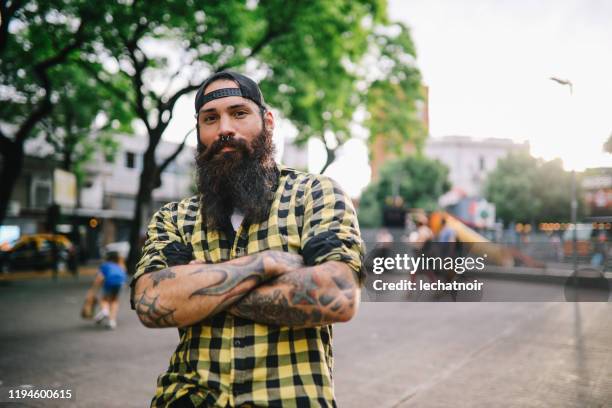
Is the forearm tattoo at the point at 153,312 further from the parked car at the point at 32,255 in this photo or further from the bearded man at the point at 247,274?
the parked car at the point at 32,255

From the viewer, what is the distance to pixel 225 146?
1.92 metres

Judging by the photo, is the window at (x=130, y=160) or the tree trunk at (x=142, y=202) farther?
the window at (x=130, y=160)

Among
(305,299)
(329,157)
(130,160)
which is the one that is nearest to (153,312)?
(305,299)

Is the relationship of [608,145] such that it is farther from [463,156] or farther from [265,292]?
[463,156]

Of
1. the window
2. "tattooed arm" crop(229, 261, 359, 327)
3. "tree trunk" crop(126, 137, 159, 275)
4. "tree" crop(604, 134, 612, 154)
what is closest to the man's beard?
"tattooed arm" crop(229, 261, 359, 327)

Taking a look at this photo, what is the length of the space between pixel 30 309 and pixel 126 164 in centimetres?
2852

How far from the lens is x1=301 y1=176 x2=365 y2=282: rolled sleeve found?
171cm

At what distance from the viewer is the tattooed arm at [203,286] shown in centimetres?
165

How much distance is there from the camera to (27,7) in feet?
34.4

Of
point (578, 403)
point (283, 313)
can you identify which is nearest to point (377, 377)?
point (578, 403)

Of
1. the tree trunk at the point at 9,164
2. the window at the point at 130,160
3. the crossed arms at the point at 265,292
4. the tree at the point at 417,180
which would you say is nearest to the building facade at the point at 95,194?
the window at the point at 130,160

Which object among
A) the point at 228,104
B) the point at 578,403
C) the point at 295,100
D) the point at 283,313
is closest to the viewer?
the point at 283,313

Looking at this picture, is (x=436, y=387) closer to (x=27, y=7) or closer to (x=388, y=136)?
(x=27, y=7)

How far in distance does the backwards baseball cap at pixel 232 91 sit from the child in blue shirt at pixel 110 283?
759cm
